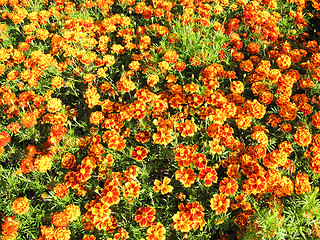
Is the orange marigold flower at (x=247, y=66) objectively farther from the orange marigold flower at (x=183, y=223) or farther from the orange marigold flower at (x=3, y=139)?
the orange marigold flower at (x=3, y=139)

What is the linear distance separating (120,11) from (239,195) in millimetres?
4572

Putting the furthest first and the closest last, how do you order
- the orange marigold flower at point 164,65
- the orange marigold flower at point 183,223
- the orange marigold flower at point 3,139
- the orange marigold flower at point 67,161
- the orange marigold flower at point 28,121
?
1. the orange marigold flower at point 164,65
2. the orange marigold flower at point 28,121
3. the orange marigold flower at point 3,139
4. the orange marigold flower at point 67,161
5. the orange marigold flower at point 183,223

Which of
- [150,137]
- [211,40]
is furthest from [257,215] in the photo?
[211,40]

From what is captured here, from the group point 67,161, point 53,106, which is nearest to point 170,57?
point 53,106

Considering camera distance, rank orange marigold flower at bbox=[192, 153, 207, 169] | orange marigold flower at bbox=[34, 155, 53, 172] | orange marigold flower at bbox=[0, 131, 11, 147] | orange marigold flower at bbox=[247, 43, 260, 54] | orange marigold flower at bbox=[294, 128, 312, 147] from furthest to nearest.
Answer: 1. orange marigold flower at bbox=[247, 43, 260, 54]
2. orange marigold flower at bbox=[0, 131, 11, 147]
3. orange marigold flower at bbox=[34, 155, 53, 172]
4. orange marigold flower at bbox=[294, 128, 312, 147]
5. orange marigold flower at bbox=[192, 153, 207, 169]

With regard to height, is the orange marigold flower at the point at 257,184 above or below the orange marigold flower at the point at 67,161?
above

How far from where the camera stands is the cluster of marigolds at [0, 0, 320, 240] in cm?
279

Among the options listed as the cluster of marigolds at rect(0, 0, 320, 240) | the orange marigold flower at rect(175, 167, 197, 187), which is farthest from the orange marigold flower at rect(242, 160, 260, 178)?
the orange marigold flower at rect(175, 167, 197, 187)

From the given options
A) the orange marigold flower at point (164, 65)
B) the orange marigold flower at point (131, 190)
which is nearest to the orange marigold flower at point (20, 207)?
the orange marigold flower at point (131, 190)

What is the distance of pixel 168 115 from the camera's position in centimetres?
326

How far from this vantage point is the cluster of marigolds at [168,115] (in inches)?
110

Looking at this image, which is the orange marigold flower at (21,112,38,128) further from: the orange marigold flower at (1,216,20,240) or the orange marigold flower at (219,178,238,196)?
the orange marigold flower at (219,178,238,196)

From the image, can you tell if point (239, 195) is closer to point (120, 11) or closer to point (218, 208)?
point (218, 208)

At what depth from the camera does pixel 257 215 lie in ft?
8.68
